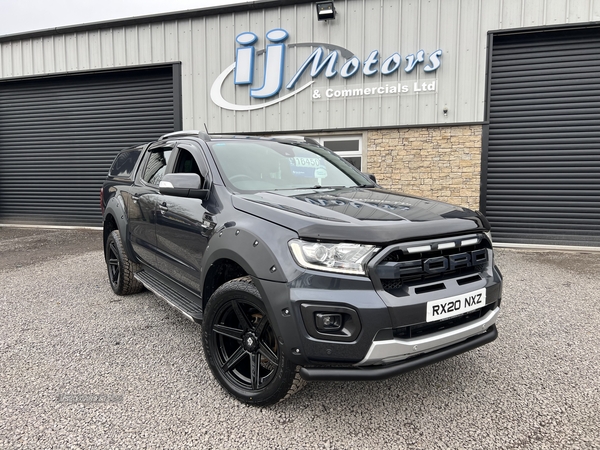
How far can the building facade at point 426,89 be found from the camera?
7.83 m

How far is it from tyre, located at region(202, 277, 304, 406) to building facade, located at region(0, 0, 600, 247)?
652 cm

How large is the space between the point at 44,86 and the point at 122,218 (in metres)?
9.18

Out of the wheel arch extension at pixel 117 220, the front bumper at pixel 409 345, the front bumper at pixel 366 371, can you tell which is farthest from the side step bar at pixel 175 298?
the front bumper at pixel 409 345

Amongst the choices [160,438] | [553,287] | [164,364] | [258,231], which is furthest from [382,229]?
[553,287]

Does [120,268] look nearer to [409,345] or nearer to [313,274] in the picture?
[313,274]

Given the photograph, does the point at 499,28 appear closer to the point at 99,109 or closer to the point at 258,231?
the point at 258,231

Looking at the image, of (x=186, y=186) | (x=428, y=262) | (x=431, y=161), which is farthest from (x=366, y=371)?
(x=431, y=161)

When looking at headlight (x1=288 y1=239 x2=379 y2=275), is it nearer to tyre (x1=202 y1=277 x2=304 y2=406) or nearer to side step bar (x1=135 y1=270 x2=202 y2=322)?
tyre (x1=202 y1=277 x2=304 y2=406)

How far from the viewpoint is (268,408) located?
2.39m

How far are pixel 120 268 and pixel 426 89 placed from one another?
6.52 meters

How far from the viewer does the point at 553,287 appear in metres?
5.17

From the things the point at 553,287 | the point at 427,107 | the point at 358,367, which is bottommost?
the point at 553,287

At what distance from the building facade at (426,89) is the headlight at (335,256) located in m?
6.66

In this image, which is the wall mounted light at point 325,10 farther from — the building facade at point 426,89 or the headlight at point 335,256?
the headlight at point 335,256
